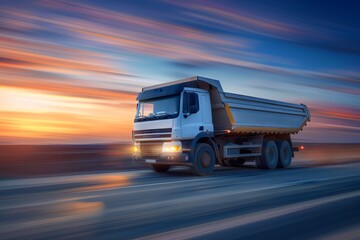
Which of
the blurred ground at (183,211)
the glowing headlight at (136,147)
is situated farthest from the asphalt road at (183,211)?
the glowing headlight at (136,147)

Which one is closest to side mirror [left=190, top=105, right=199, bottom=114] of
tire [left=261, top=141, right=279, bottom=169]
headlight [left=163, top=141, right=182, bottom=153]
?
headlight [left=163, top=141, right=182, bottom=153]

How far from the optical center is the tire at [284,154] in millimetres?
15821

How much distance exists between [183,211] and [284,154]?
37.0ft

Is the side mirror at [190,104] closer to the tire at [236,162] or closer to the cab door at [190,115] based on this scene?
the cab door at [190,115]

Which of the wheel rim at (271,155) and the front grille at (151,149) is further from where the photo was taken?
A: the wheel rim at (271,155)

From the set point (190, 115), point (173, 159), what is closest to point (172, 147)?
point (173, 159)

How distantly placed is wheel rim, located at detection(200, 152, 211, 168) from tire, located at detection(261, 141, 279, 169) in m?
3.80

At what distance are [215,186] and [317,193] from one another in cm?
247

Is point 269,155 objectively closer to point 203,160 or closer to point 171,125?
point 203,160

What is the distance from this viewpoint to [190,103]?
11.3 meters

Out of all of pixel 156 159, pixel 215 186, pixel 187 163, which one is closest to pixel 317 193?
pixel 215 186

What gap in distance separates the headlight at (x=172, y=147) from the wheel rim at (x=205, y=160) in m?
1.03

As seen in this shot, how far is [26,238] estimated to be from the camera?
438 cm

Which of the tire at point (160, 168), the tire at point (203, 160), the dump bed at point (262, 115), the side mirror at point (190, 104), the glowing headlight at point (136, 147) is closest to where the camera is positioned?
the side mirror at point (190, 104)
